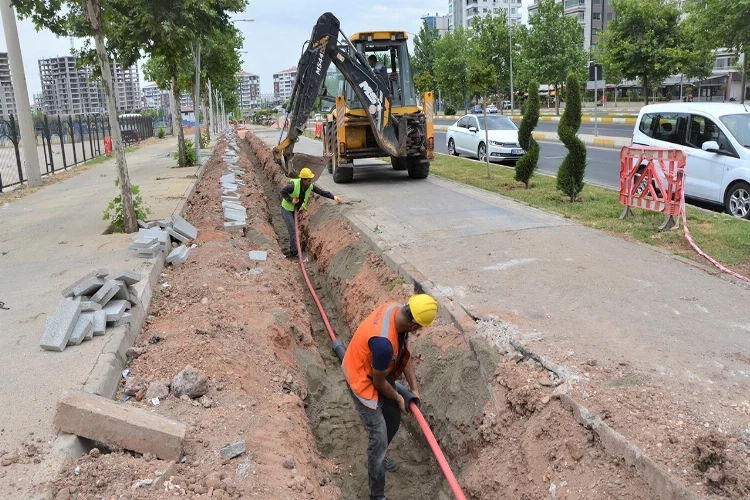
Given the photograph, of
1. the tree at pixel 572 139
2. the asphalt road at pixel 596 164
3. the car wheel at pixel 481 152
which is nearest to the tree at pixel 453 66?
the asphalt road at pixel 596 164

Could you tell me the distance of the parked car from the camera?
1039 centimetres

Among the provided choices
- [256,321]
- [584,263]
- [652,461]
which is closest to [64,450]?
[256,321]

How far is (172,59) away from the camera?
16.8 metres

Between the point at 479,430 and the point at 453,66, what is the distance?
5030 centimetres

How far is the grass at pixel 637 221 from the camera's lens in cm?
819

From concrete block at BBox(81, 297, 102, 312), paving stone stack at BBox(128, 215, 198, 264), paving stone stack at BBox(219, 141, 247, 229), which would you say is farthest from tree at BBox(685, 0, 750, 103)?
concrete block at BBox(81, 297, 102, 312)

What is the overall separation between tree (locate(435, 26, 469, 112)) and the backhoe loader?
3508cm

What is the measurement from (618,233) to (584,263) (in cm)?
183

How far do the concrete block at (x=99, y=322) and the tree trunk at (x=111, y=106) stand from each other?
4703 millimetres

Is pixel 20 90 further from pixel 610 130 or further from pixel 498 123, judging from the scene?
pixel 610 130

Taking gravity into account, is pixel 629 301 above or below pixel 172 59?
below

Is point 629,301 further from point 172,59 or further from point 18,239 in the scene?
point 172,59

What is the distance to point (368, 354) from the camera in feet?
15.0

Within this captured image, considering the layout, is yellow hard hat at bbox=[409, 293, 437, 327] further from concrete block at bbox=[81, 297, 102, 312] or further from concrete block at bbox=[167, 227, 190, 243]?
concrete block at bbox=[167, 227, 190, 243]
